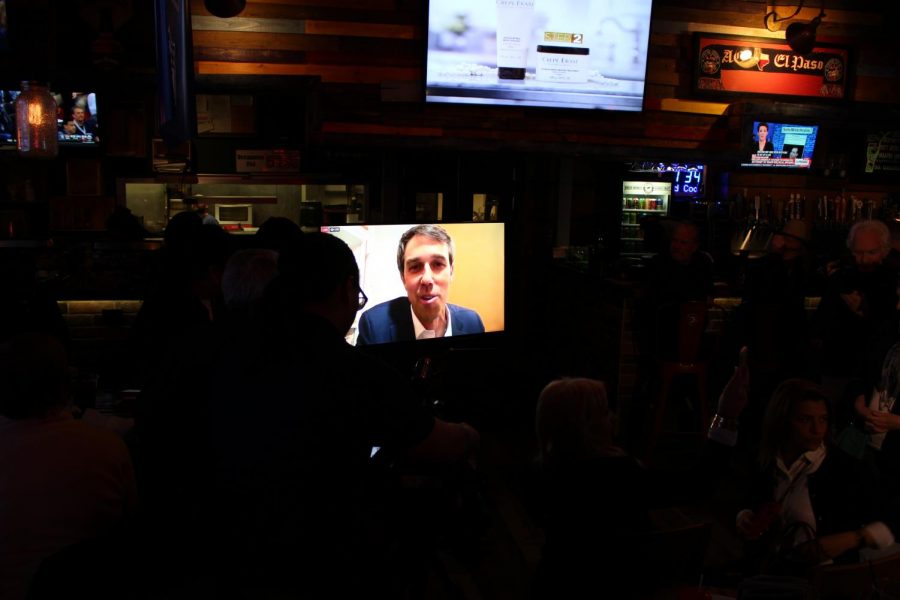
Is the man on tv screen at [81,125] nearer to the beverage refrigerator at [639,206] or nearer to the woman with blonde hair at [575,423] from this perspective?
the beverage refrigerator at [639,206]

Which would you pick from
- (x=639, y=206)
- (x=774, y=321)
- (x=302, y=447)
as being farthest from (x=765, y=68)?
(x=302, y=447)

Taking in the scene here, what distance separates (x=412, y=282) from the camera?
3977mm

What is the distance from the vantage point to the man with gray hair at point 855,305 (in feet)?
15.3

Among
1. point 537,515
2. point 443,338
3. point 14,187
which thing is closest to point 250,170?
point 14,187

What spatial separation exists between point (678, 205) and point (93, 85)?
21.0 ft

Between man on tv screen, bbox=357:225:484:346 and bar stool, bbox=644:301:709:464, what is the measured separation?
2.02 meters

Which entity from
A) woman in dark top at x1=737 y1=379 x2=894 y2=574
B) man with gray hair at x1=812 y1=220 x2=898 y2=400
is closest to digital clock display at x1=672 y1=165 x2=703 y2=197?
man with gray hair at x1=812 y1=220 x2=898 y2=400

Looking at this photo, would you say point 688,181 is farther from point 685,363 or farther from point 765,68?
point 685,363

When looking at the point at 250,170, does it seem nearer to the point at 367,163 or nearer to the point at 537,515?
the point at 367,163

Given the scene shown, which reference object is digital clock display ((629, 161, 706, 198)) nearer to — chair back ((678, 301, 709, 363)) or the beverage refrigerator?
the beverage refrigerator

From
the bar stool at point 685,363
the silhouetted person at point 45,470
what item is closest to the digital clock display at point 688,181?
the bar stool at point 685,363

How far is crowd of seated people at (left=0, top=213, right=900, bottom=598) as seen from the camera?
1.78m

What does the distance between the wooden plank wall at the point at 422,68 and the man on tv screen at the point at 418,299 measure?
247cm

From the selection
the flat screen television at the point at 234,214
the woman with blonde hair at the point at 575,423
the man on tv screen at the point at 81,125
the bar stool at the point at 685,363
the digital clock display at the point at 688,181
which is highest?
the man on tv screen at the point at 81,125
